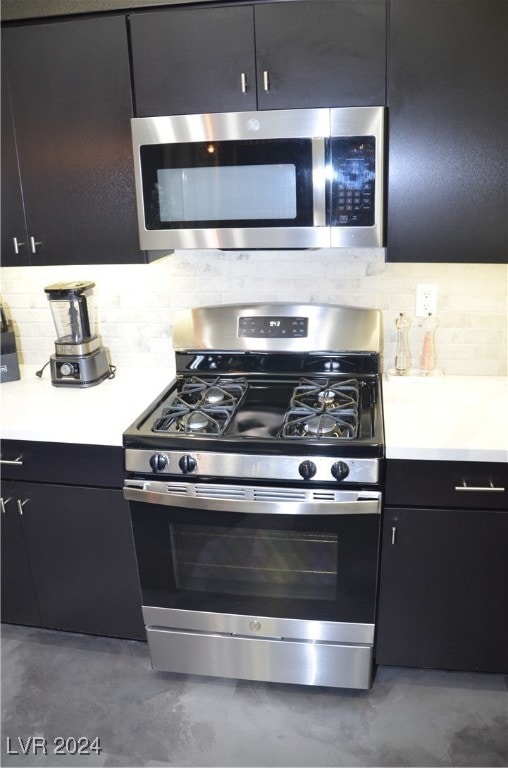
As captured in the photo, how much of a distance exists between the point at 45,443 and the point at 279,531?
796 millimetres

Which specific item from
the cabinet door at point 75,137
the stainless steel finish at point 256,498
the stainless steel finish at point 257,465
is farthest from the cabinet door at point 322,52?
the stainless steel finish at point 256,498

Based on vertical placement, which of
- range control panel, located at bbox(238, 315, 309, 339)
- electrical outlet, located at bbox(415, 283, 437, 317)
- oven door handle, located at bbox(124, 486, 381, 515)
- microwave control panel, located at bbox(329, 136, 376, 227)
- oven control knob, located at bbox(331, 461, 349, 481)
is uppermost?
microwave control panel, located at bbox(329, 136, 376, 227)

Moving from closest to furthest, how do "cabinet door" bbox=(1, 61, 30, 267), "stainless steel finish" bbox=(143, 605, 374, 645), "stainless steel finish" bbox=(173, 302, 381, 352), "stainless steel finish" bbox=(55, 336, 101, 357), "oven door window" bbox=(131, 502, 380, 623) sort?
"oven door window" bbox=(131, 502, 380, 623) < "stainless steel finish" bbox=(143, 605, 374, 645) < "cabinet door" bbox=(1, 61, 30, 267) < "stainless steel finish" bbox=(173, 302, 381, 352) < "stainless steel finish" bbox=(55, 336, 101, 357)

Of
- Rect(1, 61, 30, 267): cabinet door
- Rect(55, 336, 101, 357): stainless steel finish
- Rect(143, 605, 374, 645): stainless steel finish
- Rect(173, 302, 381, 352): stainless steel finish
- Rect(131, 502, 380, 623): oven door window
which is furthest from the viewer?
Rect(55, 336, 101, 357): stainless steel finish

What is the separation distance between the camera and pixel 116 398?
2322 mm

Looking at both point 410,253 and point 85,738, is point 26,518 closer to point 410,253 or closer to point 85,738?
point 85,738

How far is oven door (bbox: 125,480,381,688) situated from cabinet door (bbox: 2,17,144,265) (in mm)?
848

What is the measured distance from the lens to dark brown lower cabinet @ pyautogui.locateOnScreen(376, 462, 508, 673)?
192 centimetres

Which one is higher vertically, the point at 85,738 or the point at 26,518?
the point at 26,518

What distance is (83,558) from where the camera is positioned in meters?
2.21

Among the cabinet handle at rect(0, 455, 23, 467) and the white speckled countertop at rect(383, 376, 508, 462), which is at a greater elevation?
the white speckled countertop at rect(383, 376, 508, 462)

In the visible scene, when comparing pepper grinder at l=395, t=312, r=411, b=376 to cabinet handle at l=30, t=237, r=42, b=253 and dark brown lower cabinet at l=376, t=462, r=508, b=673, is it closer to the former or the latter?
dark brown lower cabinet at l=376, t=462, r=508, b=673

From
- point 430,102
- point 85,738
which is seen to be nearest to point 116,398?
point 85,738

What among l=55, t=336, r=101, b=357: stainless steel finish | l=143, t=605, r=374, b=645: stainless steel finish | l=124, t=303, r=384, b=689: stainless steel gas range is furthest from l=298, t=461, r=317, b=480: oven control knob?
l=55, t=336, r=101, b=357: stainless steel finish
